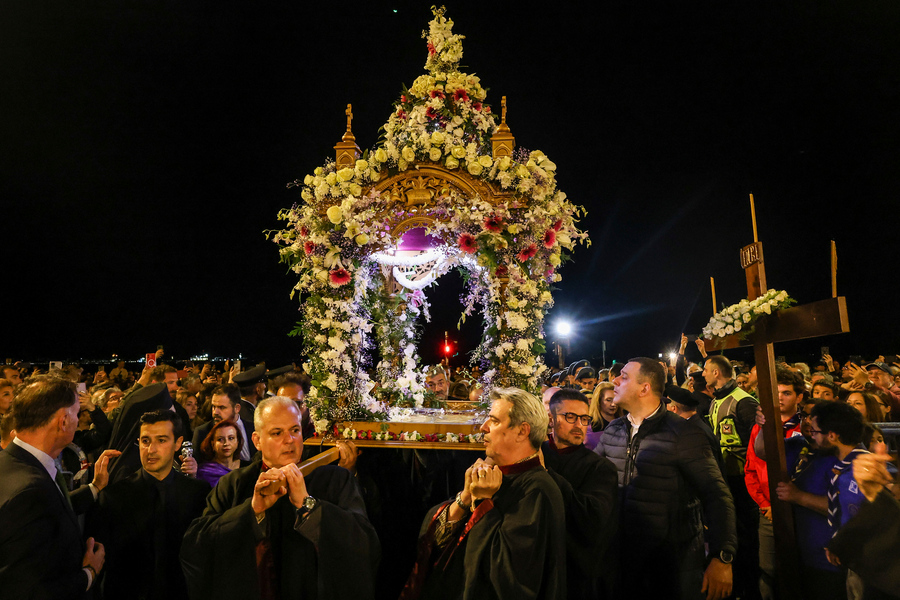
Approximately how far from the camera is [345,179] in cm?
646

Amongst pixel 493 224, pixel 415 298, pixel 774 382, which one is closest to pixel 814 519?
pixel 774 382

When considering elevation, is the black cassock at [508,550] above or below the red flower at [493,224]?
below

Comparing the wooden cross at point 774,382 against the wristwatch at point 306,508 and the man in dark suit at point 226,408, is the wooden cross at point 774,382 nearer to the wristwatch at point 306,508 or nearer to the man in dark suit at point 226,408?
the wristwatch at point 306,508

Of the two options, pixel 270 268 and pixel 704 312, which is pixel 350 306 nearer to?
pixel 270 268

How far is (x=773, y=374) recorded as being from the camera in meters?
4.34

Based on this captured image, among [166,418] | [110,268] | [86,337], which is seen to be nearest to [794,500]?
[166,418]

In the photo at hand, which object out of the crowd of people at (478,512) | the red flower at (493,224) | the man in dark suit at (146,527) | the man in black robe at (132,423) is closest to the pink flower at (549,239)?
the red flower at (493,224)

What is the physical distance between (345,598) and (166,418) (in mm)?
1841

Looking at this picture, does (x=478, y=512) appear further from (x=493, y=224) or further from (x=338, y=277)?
(x=338, y=277)

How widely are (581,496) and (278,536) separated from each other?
1886 millimetres

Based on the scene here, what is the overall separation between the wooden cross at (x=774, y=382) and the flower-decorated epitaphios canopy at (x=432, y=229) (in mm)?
2414

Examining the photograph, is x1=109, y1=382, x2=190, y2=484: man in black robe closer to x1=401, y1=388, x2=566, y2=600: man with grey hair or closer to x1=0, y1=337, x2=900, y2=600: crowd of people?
x1=0, y1=337, x2=900, y2=600: crowd of people

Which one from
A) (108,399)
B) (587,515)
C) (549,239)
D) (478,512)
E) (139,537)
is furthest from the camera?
(108,399)

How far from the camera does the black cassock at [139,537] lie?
3469 millimetres
